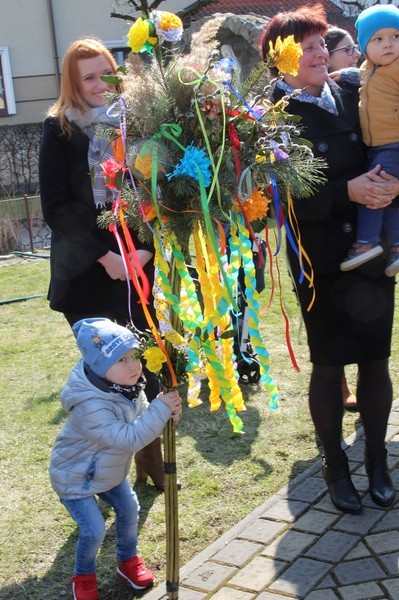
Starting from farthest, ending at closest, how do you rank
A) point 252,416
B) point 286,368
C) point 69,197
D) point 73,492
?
point 286,368 < point 252,416 < point 69,197 < point 73,492

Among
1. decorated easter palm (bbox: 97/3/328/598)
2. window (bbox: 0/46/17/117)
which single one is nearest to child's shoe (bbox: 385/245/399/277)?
decorated easter palm (bbox: 97/3/328/598)

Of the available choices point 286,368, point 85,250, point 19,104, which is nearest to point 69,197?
point 85,250

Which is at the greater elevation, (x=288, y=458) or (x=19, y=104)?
(x=19, y=104)

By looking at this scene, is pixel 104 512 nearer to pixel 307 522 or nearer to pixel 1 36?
pixel 307 522

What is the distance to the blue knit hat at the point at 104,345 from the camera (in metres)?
3.22

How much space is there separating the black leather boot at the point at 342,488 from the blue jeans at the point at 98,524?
0.94 metres

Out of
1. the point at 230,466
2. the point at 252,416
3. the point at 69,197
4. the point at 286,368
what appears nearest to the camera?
the point at 69,197

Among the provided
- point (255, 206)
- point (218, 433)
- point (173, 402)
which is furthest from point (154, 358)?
point (218, 433)

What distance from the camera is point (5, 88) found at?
66.9ft

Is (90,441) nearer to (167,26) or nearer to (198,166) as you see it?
(198,166)

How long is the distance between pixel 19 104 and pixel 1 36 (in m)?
1.61

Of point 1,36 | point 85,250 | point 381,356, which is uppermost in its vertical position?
point 1,36

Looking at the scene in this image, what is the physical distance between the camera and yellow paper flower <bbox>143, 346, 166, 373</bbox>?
290 centimetres

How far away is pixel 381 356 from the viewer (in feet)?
12.7
